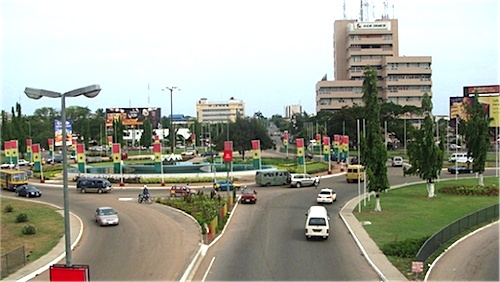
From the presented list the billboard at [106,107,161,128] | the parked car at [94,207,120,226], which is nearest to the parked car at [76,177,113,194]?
the parked car at [94,207,120,226]

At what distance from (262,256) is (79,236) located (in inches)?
443

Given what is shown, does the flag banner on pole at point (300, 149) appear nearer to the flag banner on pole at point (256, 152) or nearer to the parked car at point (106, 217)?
the flag banner on pole at point (256, 152)

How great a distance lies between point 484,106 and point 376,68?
63.6m

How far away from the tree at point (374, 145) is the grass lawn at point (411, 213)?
1.91m

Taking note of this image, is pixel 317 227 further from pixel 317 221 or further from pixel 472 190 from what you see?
pixel 472 190

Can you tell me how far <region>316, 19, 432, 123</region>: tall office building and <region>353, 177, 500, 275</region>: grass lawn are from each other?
8483 centimetres

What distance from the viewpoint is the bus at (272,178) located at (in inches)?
2180

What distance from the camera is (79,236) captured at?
100 feet

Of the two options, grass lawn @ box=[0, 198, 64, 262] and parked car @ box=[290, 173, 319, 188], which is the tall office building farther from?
grass lawn @ box=[0, 198, 64, 262]

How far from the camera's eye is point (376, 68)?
136m

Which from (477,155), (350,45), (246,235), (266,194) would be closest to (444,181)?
(477,155)

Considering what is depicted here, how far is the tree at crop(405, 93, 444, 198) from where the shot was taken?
43.8m

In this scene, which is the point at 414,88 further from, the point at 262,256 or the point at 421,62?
the point at 262,256

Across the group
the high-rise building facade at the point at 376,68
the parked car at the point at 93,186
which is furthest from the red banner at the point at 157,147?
the high-rise building facade at the point at 376,68
